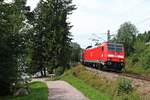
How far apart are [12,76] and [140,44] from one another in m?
36.5

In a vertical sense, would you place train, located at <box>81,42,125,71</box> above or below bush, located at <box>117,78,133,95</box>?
above

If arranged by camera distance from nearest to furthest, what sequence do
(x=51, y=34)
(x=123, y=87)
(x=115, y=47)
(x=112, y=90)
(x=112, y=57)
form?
(x=123, y=87), (x=112, y=90), (x=112, y=57), (x=115, y=47), (x=51, y=34)

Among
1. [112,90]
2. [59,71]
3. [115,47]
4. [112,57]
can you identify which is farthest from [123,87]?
[59,71]

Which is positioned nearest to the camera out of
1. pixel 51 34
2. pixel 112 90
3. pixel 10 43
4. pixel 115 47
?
pixel 112 90

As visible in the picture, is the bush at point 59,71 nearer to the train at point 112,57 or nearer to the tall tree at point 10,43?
the train at point 112,57

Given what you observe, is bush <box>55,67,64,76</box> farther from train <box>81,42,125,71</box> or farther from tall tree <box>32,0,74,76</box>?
train <box>81,42,125,71</box>

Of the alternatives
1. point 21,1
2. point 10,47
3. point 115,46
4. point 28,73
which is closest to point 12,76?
point 10,47

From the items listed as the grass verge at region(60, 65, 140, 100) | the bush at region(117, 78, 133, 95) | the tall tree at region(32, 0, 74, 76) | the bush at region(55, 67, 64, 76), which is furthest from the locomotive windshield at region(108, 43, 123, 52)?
the bush at region(117, 78, 133, 95)

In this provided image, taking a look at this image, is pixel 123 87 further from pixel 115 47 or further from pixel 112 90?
pixel 115 47

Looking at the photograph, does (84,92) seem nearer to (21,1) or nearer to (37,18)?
(21,1)

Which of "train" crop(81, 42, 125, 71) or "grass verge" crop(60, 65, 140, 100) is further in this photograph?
"train" crop(81, 42, 125, 71)

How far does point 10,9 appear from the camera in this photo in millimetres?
30531

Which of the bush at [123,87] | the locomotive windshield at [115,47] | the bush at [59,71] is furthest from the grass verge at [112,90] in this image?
the bush at [59,71]

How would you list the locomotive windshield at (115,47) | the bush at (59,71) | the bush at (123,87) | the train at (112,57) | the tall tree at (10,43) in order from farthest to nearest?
the bush at (59,71) < the locomotive windshield at (115,47) < the train at (112,57) < the tall tree at (10,43) < the bush at (123,87)
